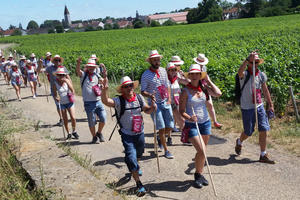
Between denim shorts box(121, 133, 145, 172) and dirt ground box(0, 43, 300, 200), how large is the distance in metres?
0.49

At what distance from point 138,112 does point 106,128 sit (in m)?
4.24

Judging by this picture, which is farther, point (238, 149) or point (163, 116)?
point (163, 116)

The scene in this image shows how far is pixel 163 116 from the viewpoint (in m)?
6.80

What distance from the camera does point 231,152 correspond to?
6910 millimetres

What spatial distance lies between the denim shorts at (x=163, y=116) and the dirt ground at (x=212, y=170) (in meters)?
0.69

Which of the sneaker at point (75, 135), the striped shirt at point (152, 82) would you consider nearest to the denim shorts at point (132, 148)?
the striped shirt at point (152, 82)

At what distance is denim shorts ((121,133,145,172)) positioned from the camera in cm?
517

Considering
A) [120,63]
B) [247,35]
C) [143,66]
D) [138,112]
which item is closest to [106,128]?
[138,112]

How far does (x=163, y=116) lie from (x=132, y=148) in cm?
165

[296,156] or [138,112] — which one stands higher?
[138,112]

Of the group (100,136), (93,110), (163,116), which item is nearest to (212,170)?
(163,116)

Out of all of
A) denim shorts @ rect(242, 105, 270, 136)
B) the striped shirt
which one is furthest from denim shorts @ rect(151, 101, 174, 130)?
denim shorts @ rect(242, 105, 270, 136)

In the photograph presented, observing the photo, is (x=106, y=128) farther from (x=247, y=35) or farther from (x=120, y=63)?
(x=247, y=35)

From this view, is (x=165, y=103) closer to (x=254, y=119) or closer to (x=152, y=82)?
(x=152, y=82)
